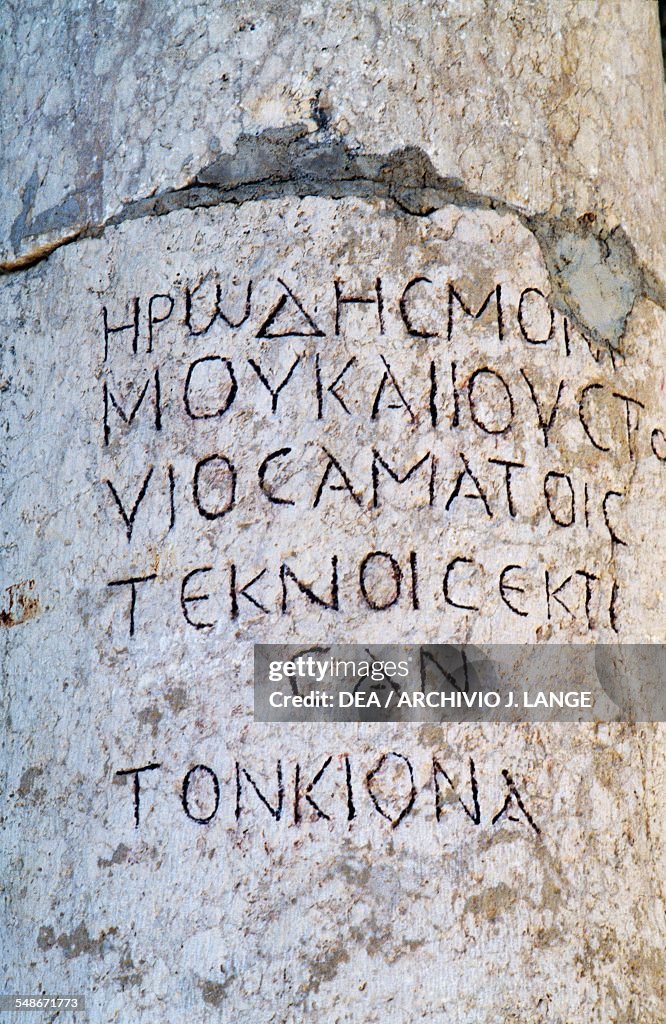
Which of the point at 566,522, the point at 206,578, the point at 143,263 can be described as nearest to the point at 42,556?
the point at 206,578

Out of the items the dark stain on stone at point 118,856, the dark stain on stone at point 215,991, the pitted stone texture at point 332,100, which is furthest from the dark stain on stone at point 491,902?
the pitted stone texture at point 332,100

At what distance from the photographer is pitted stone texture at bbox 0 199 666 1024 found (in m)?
1.82

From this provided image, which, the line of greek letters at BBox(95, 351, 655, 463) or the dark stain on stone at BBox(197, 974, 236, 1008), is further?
the line of greek letters at BBox(95, 351, 655, 463)

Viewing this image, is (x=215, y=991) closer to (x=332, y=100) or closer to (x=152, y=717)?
(x=152, y=717)

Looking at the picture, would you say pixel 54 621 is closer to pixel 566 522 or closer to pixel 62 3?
pixel 566 522

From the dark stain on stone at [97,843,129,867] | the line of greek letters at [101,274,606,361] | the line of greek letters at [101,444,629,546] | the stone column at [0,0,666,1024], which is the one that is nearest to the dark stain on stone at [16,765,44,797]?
the stone column at [0,0,666,1024]

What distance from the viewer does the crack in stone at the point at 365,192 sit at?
82.0 inches

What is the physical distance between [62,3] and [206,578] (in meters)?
1.14

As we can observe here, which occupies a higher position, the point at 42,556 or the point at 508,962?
the point at 42,556

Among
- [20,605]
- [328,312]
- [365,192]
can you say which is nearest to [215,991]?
[20,605]

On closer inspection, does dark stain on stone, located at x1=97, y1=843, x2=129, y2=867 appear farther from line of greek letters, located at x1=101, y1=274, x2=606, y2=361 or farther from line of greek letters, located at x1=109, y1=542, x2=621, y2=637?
line of greek letters, located at x1=101, y1=274, x2=606, y2=361

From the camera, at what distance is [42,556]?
2088mm

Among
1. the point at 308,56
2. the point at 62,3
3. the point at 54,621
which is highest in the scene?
the point at 62,3

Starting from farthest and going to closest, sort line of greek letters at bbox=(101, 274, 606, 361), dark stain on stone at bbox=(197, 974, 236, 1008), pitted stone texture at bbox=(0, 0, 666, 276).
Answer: pitted stone texture at bbox=(0, 0, 666, 276)
line of greek letters at bbox=(101, 274, 606, 361)
dark stain on stone at bbox=(197, 974, 236, 1008)
